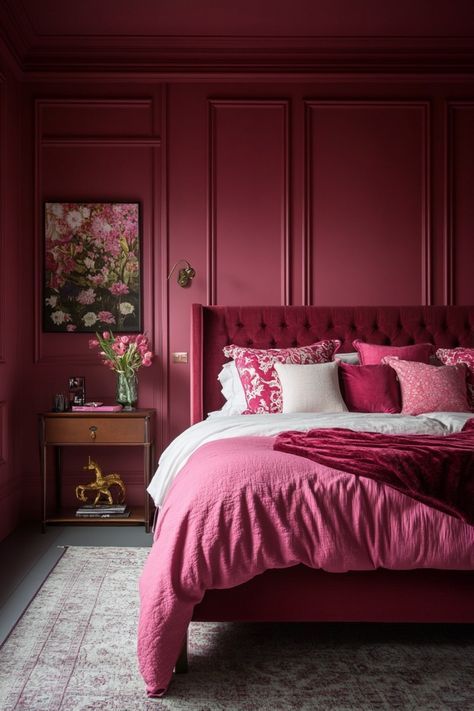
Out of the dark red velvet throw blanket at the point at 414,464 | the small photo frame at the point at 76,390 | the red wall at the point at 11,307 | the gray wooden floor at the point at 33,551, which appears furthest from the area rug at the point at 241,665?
the small photo frame at the point at 76,390

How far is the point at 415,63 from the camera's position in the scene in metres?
3.96

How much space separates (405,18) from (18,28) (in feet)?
7.75

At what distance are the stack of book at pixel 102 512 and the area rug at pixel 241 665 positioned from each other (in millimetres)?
1138

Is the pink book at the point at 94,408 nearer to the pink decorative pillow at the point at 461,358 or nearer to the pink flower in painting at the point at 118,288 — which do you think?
the pink flower in painting at the point at 118,288

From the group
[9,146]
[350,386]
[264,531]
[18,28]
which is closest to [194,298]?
[350,386]

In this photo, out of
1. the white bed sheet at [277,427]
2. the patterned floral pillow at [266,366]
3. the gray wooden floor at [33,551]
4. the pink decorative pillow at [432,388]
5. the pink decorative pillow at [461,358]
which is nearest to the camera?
the gray wooden floor at [33,551]

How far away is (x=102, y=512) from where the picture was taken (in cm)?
359

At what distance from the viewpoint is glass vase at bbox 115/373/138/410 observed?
146 inches

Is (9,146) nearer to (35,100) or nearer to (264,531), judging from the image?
(35,100)

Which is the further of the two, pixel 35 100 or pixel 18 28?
pixel 35 100

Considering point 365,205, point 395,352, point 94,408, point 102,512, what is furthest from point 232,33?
point 102,512

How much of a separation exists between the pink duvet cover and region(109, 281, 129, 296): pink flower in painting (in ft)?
7.67

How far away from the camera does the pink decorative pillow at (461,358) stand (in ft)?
11.1

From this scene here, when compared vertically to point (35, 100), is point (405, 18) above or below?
above
